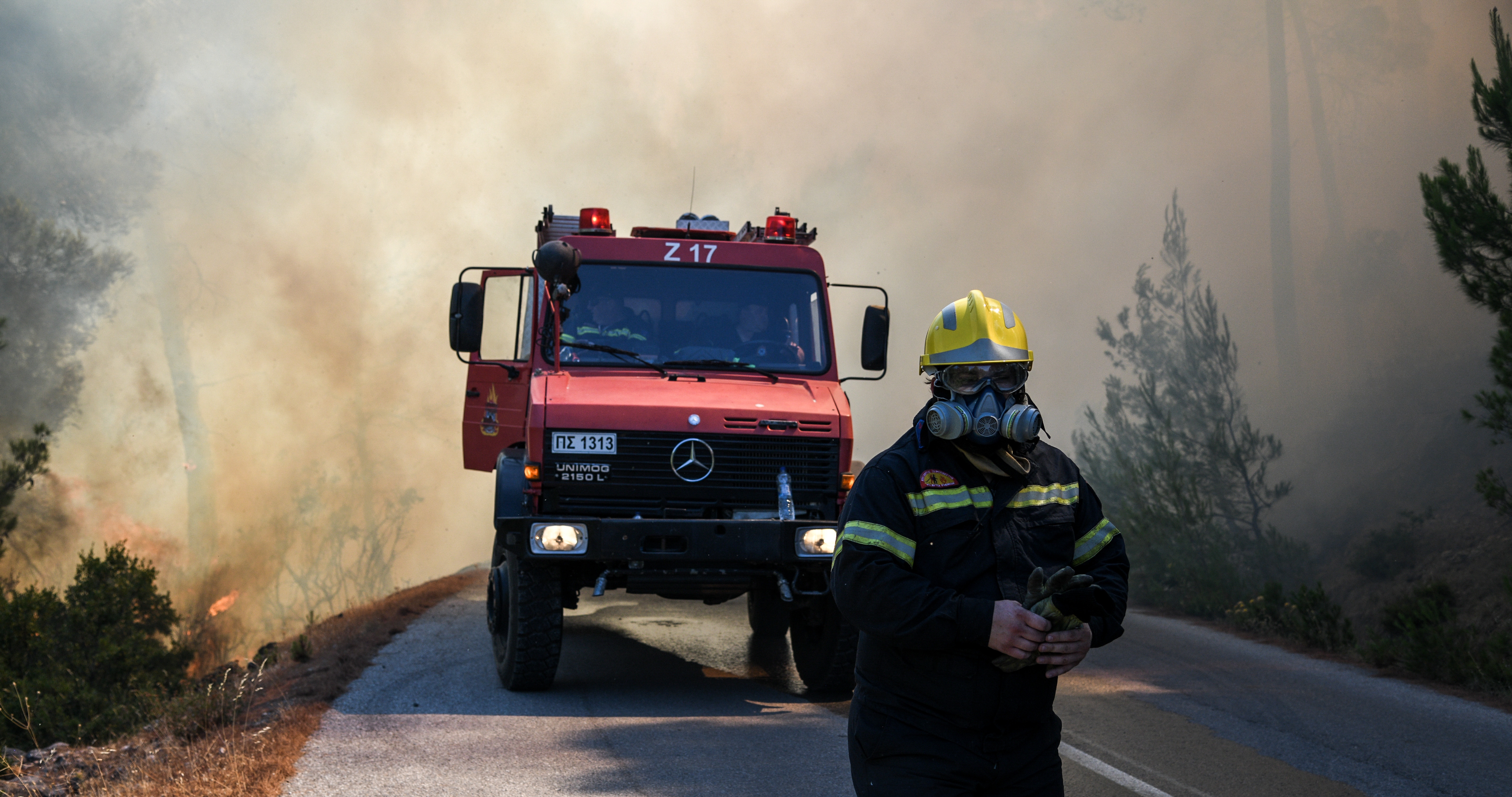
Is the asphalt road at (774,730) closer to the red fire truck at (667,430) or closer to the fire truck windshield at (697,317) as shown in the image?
the red fire truck at (667,430)

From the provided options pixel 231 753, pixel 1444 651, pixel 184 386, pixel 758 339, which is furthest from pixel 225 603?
pixel 1444 651

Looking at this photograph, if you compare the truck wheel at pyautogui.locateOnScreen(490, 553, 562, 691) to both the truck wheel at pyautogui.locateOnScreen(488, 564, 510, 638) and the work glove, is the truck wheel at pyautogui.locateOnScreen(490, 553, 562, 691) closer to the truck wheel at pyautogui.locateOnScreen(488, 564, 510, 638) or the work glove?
the truck wheel at pyautogui.locateOnScreen(488, 564, 510, 638)

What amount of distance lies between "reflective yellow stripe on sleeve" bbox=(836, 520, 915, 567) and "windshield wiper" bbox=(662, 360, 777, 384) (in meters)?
4.68

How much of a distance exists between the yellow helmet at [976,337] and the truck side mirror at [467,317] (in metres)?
5.04

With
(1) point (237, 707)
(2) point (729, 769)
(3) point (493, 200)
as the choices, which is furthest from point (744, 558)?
(3) point (493, 200)

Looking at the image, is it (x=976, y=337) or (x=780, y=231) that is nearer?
(x=976, y=337)

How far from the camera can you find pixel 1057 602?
93.4 inches

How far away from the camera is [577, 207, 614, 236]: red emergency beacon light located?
7762mm

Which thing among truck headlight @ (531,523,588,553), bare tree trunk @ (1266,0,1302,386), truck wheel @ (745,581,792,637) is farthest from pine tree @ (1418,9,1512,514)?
bare tree trunk @ (1266,0,1302,386)

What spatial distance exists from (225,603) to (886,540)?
46.3 meters

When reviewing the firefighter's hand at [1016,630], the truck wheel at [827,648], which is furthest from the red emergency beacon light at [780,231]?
the firefighter's hand at [1016,630]

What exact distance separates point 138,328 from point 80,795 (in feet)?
150

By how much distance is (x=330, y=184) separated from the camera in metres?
47.9

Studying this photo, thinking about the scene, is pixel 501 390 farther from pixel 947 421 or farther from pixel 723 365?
pixel 947 421
